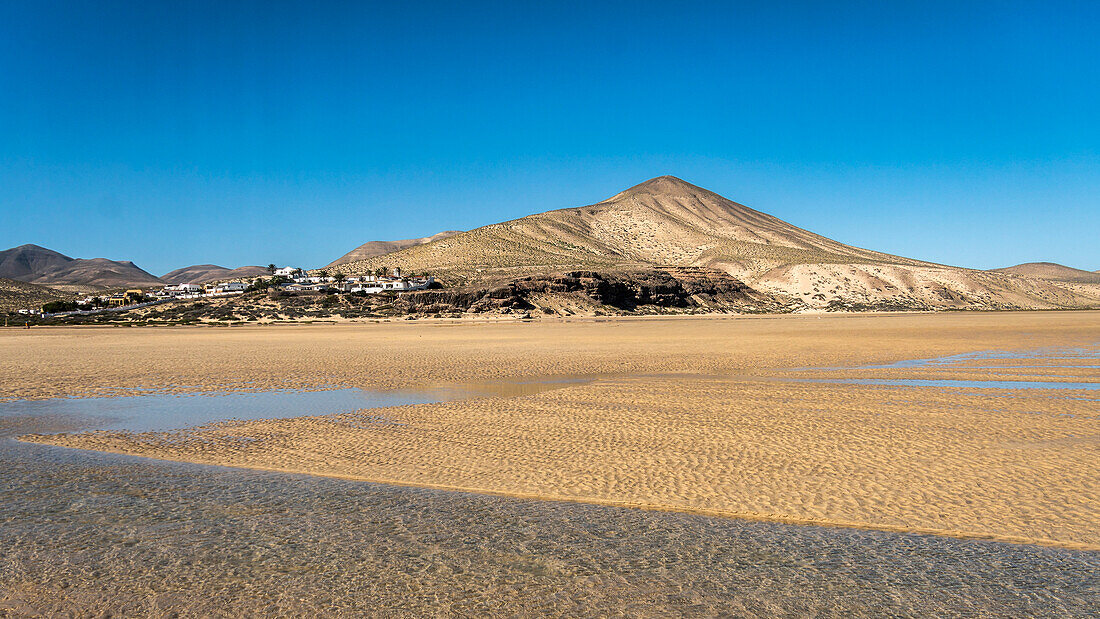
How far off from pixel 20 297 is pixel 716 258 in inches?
4222

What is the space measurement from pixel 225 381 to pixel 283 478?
40.2 feet

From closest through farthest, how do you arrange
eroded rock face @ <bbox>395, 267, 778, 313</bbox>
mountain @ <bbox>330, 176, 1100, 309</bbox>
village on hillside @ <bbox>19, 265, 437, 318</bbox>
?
1. eroded rock face @ <bbox>395, 267, 778, 313</bbox>
2. village on hillside @ <bbox>19, 265, 437, 318</bbox>
3. mountain @ <bbox>330, 176, 1100, 309</bbox>

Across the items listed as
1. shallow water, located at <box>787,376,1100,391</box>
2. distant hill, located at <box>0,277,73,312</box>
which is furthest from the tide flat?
distant hill, located at <box>0,277,73,312</box>

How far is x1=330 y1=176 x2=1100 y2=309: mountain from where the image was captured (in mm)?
99500

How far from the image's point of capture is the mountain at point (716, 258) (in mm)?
99500

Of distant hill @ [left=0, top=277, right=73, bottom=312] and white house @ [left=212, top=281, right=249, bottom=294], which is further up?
white house @ [left=212, top=281, right=249, bottom=294]

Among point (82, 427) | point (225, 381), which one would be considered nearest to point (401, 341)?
point (225, 381)

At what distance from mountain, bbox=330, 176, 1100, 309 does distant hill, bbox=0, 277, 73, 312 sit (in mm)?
43437

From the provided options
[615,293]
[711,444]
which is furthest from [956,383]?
[615,293]

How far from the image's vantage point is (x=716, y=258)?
403 feet

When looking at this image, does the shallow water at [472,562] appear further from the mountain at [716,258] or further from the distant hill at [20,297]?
the distant hill at [20,297]

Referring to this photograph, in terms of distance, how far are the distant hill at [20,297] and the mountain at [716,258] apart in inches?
1710

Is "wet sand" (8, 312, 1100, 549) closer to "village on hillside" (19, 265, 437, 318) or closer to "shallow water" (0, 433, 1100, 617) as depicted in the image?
"shallow water" (0, 433, 1100, 617)

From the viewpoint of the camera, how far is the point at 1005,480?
8.80 meters
